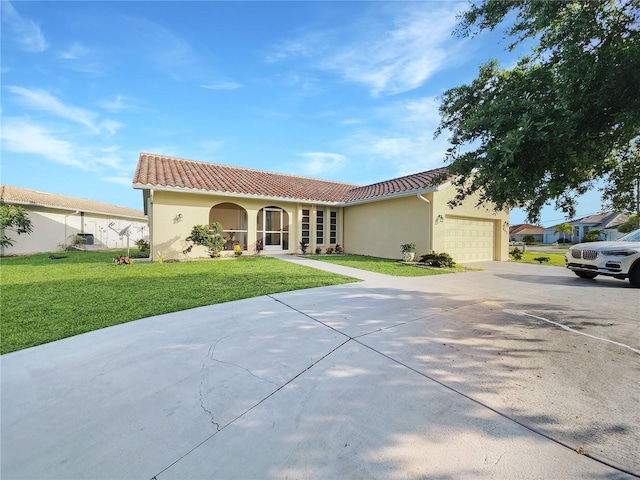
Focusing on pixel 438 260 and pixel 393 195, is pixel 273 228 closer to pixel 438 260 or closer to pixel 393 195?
pixel 393 195

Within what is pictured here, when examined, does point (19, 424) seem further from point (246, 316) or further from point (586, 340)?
point (586, 340)

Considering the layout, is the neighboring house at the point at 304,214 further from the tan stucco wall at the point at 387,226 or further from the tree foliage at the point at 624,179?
the tree foliage at the point at 624,179

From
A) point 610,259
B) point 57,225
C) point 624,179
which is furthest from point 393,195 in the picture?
point 57,225

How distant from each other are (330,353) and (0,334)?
194 inches

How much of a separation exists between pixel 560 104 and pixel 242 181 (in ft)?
46.3

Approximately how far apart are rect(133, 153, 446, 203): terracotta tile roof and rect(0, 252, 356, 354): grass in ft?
14.7

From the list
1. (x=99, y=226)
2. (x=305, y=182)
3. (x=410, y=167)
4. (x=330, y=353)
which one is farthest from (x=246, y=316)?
(x=99, y=226)

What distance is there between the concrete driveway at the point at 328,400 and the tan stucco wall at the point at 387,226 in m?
8.37

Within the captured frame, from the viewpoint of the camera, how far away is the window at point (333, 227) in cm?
1691

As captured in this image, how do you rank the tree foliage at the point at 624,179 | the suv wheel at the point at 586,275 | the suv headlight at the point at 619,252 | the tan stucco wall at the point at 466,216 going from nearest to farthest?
the tree foliage at the point at 624,179 → the suv headlight at the point at 619,252 → the suv wheel at the point at 586,275 → the tan stucco wall at the point at 466,216

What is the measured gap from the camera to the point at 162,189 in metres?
11.6

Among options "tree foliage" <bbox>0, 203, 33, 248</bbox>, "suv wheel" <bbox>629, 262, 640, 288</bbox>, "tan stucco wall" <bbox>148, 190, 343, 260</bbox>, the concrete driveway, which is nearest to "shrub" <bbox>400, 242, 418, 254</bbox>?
"suv wheel" <bbox>629, 262, 640, 288</bbox>

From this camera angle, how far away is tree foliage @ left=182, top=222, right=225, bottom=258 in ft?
40.1

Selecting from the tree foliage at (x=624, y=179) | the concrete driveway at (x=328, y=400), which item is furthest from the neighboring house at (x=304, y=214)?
the concrete driveway at (x=328, y=400)
